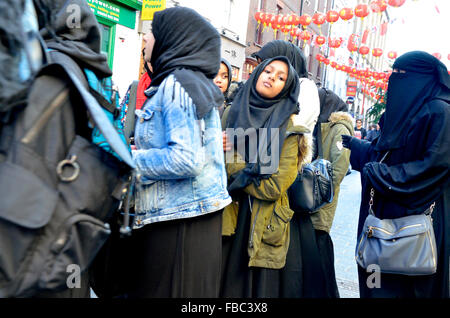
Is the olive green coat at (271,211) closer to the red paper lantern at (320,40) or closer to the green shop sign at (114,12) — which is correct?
the green shop sign at (114,12)

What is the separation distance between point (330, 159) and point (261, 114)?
1.44 metres

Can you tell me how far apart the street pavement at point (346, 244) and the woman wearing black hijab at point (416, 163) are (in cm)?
128

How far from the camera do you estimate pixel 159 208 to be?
1843 millimetres

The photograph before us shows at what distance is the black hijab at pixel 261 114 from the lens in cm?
266

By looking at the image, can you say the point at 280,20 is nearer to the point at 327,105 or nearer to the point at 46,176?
the point at 327,105

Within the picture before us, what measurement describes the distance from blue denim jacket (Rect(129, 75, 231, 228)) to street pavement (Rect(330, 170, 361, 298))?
257 centimetres

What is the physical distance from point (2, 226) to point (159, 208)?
2.97 feet

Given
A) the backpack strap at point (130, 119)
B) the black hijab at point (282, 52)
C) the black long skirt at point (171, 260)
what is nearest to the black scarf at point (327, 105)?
the black hijab at point (282, 52)

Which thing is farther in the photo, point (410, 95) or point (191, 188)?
point (410, 95)

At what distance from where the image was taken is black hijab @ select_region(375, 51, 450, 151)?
264cm
